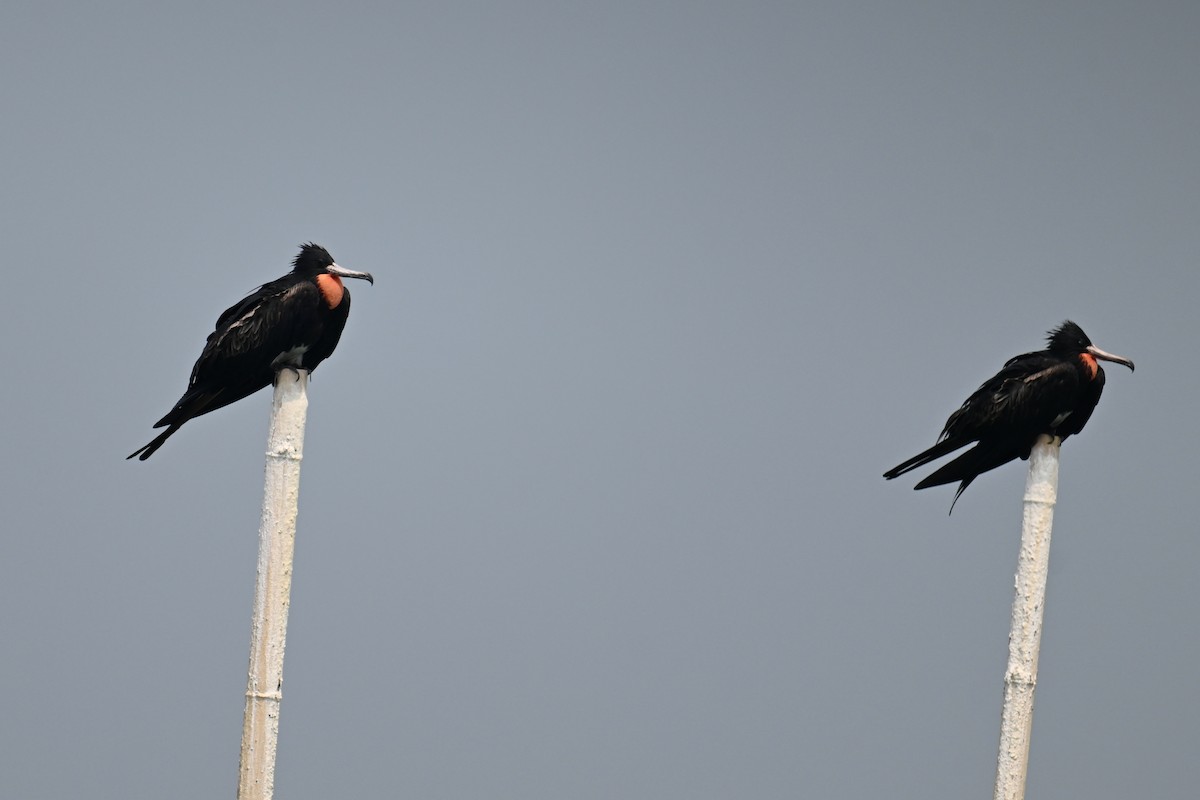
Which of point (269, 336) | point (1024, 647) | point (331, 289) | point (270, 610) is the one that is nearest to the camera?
point (270, 610)

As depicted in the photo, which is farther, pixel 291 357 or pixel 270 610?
pixel 291 357

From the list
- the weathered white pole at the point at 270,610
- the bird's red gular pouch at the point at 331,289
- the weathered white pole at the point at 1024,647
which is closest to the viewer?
the weathered white pole at the point at 270,610

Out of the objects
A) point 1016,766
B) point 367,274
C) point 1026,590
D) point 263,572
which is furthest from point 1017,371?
point 263,572

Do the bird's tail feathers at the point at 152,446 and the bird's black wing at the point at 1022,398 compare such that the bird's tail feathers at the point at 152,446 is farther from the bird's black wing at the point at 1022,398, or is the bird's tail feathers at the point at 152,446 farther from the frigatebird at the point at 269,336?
the bird's black wing at the point at 1022,398

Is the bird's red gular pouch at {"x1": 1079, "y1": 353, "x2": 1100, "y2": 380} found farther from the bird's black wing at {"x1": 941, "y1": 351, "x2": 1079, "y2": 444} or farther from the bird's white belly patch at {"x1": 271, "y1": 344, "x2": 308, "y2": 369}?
the bird's white belly patch at {"x1": 271, "y1": 344, "x2": 308, "y2": 369}

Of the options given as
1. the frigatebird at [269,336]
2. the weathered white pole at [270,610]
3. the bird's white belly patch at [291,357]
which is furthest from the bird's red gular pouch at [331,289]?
the weathered white pole at [270,610]

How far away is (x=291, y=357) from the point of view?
14711mm

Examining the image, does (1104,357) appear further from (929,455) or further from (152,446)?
(152,446)

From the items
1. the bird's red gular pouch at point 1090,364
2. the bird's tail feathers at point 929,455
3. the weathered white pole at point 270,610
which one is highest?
the bird's red gular pouch at point 1090,364

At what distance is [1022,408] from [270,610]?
7204 millimetres

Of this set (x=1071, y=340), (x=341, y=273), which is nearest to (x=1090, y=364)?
(x=1071, y=340)

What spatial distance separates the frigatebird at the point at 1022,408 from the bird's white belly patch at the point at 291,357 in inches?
226

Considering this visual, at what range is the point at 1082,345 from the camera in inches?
612

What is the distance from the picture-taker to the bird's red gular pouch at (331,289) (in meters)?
15.1
